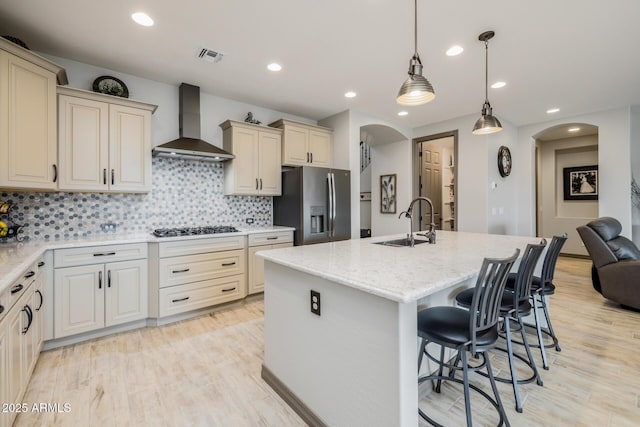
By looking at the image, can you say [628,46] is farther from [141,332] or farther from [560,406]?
[141,332]

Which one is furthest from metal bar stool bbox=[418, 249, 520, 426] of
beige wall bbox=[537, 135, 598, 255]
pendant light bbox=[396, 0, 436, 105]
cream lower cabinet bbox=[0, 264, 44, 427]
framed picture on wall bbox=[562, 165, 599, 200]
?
framed picture on wall bbox=[562, 165, 599, 200]

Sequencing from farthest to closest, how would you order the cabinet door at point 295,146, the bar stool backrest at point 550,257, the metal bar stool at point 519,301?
the cabinet door at point 295,146 < the bar stool backrest at point 550,257 < the metal bar stool at point 519,301

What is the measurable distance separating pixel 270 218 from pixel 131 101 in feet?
7.52

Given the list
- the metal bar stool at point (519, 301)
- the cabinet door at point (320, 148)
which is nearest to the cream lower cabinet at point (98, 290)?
the cabinet door at point (320, 148)

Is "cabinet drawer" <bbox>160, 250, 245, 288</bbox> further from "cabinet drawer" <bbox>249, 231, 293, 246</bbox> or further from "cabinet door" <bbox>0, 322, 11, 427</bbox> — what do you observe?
"cabinet door" <bbox>0, 322, 11, 427</bbox>

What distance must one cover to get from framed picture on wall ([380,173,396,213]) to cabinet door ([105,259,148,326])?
4375 millimetres

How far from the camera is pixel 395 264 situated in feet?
5.55

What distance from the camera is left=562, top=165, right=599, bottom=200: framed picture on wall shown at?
255 inches

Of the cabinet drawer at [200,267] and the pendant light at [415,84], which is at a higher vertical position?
the pendant light at [415,84]

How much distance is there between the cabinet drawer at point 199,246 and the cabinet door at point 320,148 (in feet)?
5.74

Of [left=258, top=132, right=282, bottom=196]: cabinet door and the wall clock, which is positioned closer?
[left=258, top=132, right=282, bottom=196]: cabinet door

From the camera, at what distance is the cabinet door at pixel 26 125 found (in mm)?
2209

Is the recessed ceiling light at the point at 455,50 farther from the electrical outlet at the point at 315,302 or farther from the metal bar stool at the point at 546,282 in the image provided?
the electrical outlet at the point at 315,302

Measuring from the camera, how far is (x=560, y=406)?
1.79 m
